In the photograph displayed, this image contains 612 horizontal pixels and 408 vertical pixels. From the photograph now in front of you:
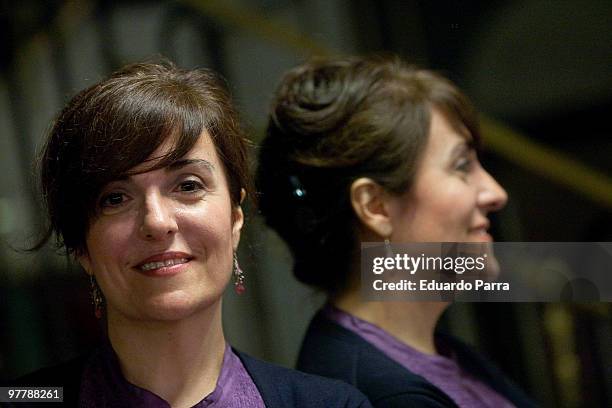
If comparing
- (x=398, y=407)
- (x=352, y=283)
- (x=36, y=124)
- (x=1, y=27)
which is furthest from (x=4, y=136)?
(x=398, y=407)

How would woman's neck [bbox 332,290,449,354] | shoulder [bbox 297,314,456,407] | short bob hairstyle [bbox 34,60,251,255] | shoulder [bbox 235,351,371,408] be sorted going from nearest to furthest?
short bob hairstyle [bbox 34,60,251,255]
shoulder [bbox 235,351,371,408]
shoulder [bbox 297,314,456,407]
woman's neck [bbox 332,290,449,354]

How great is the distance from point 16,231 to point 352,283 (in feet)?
2.56

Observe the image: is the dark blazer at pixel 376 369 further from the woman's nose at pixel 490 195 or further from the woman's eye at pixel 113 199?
the woman's eye at pixel 113 199

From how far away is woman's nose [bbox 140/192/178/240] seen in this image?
1629mm

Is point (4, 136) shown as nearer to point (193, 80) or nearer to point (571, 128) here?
point (193, 80)

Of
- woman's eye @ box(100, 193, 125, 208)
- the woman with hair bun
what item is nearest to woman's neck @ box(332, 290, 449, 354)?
the woman with hair bun

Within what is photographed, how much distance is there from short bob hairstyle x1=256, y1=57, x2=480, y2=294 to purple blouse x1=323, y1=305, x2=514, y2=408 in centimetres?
9

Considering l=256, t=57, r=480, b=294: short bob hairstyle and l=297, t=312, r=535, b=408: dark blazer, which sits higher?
l=256, t=57, r=480, b=294: short bob hairstyle

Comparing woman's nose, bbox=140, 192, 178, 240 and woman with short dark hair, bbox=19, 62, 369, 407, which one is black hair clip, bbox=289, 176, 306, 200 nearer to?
woman with short dark hair, bbox=19, 62, 369, 407

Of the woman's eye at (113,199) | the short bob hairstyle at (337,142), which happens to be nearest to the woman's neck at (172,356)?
the woman's eye at (113,199)

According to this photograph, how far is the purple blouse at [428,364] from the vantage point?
6.28 feet

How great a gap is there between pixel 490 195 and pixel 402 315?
332 mm

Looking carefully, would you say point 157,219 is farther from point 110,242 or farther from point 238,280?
point 238,280

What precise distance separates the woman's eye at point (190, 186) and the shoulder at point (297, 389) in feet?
1.23
